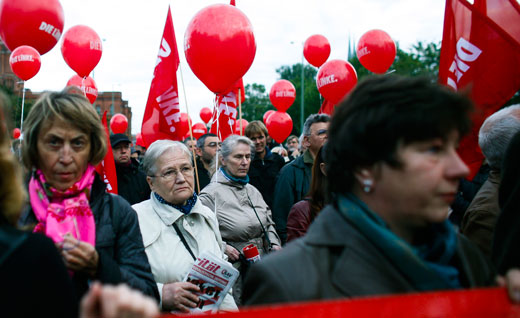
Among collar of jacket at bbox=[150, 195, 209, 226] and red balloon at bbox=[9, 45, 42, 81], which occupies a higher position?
red balloon at bbox=[9, 45, 42, 81]

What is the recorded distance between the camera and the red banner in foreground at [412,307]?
121 cm

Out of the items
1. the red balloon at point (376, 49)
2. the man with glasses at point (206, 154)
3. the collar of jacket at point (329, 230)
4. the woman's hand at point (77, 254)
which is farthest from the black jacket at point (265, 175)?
the collar of jacket at point (329, 230)

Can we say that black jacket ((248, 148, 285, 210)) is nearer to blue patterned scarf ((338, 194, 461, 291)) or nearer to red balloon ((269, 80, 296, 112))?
blue patterned scarf ((338, 194, 461, 291))

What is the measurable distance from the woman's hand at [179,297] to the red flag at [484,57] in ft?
8.44

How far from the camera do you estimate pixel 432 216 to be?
151cm

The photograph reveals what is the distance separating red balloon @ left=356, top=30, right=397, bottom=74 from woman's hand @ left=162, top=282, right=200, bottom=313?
6.82 metres

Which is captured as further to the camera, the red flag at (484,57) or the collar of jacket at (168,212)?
the red flag at (484,57)

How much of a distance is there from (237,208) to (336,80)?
448 cm

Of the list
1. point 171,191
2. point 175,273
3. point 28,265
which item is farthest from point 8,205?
point 171,191

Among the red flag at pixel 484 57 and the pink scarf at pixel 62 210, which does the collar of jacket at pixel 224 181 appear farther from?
the pink scarf at pixel 62 210

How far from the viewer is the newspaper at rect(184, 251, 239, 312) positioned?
2.87 meters

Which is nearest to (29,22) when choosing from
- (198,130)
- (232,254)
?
(232,254)

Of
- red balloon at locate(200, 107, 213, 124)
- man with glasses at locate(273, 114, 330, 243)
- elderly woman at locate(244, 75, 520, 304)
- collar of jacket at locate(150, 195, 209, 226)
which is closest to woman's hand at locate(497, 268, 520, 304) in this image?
elderly woman at locate(244, 75, 520, 304)

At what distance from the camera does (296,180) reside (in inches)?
185
